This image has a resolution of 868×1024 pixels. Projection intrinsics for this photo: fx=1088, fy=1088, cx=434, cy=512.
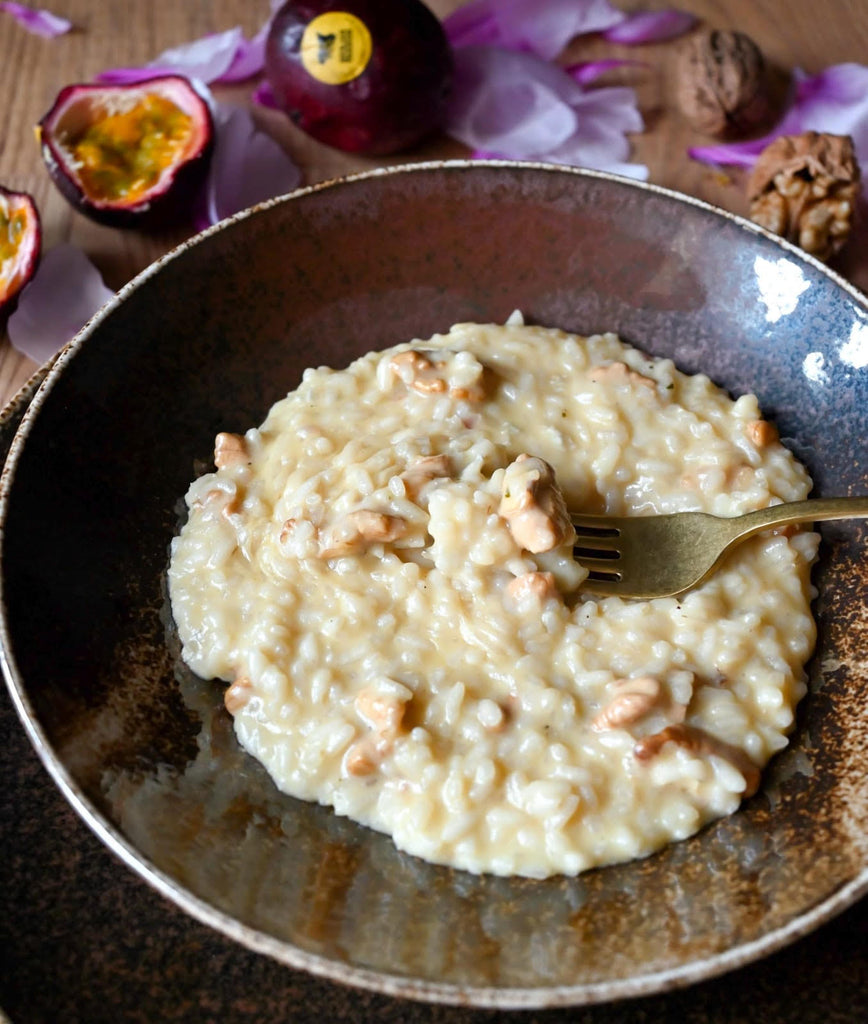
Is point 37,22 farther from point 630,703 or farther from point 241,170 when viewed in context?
point 630,703

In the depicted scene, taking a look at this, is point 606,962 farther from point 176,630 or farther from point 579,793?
point 176,630

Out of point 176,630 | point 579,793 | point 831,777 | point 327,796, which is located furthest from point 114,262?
point 831,777

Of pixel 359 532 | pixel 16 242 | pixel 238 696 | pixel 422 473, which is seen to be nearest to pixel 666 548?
pixel 422 473

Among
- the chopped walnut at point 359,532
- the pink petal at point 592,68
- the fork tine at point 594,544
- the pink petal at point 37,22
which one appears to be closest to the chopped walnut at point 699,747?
the fork tine at point 594,544

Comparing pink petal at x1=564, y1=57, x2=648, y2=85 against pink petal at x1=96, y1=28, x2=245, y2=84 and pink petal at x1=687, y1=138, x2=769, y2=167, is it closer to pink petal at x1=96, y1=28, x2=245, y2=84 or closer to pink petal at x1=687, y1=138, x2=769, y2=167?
pink petal at x1=687, y1=138, x2=769, y2=167

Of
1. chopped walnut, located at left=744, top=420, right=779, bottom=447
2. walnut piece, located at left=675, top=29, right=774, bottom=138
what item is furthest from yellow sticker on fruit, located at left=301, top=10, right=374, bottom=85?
chopped walnut, located at left=744, top=420, right=779, bottom=447

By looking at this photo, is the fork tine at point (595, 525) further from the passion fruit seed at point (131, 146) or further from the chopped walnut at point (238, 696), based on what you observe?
the passion fruit seed at point (131, 146)
